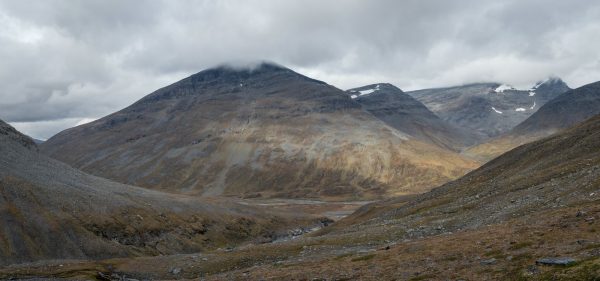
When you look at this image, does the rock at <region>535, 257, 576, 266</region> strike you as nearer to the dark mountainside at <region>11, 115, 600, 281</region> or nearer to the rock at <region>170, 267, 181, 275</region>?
the dark mountainside at <region>11, 115, 600, 281</region>

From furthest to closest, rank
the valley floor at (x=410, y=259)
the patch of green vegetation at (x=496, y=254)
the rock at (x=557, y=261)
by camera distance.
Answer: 1. the patch of green vegetation at (x=496, y=254)
2. the valley floor at (x=410, y=259)
3. the rock at (x=557, y=261)

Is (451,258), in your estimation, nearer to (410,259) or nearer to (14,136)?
(410,259)

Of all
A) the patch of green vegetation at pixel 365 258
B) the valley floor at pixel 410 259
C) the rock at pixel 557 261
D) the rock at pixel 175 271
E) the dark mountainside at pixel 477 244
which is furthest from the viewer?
the rock at pixel 175 271

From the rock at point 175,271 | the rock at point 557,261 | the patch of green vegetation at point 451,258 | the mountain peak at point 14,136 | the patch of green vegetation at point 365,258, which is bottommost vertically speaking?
the rock at point 175,271

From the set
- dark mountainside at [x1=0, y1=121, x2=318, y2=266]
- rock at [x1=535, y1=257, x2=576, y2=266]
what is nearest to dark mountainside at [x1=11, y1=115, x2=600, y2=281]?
rock at [x1=535, y1=257, x2=576, y2=266]

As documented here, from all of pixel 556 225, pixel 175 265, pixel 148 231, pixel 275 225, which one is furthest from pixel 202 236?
pixel 556 225

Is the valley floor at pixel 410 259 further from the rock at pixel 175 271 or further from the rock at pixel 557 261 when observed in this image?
the rock at pixel 557 261

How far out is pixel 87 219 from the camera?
94.4 metres

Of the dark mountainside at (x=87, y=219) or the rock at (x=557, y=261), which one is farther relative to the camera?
the dark mountainside at (x=87, y=219)

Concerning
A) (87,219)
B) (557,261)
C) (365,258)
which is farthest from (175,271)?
(87,219)

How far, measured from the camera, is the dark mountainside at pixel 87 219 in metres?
83.1

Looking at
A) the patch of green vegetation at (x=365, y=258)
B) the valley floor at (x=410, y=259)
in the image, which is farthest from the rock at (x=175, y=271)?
the patch of green vegetation at (x=365, y=258)

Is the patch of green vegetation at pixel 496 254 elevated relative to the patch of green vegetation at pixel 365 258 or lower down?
elevated

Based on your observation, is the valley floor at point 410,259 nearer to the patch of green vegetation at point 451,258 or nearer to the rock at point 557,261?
the patch of green vegetation at point 451,258
